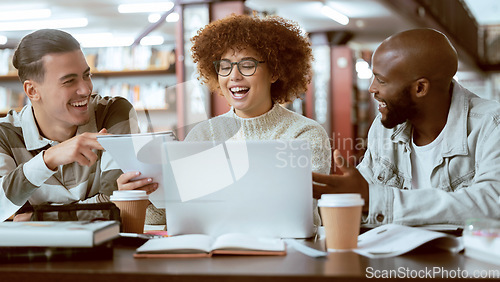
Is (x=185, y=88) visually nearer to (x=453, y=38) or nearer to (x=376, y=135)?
(x=376, y=135)

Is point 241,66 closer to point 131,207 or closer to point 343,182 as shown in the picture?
point 131,207

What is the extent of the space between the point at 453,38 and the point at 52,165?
8386 millimetres

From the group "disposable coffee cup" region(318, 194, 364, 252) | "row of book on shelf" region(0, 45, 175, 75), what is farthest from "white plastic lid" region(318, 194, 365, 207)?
"row of book on shelf" region(0, 45, 175, 75)

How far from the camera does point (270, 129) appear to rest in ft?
7.48

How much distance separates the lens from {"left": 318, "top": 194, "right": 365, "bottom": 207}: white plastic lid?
3.59 ft

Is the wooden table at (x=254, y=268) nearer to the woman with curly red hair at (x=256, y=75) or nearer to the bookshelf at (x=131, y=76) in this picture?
the woman with curly red hair at (x=256, y=75)

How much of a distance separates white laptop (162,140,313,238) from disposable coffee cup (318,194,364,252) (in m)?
0.09

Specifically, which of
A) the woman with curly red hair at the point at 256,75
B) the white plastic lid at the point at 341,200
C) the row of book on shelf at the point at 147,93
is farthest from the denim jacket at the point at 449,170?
the row of book on shelf at the point at 147,93

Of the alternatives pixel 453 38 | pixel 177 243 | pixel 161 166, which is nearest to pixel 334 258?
pixel 177 243

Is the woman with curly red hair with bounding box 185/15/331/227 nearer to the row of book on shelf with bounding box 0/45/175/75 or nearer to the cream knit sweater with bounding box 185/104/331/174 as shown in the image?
the cream knit sweater with bounding box 185/104/331/174

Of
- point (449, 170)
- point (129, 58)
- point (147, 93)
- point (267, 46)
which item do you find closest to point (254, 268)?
point (449, 170)

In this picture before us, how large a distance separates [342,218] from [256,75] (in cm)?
125

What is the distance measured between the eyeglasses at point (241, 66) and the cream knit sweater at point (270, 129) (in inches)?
8.2

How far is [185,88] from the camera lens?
5.05 m
